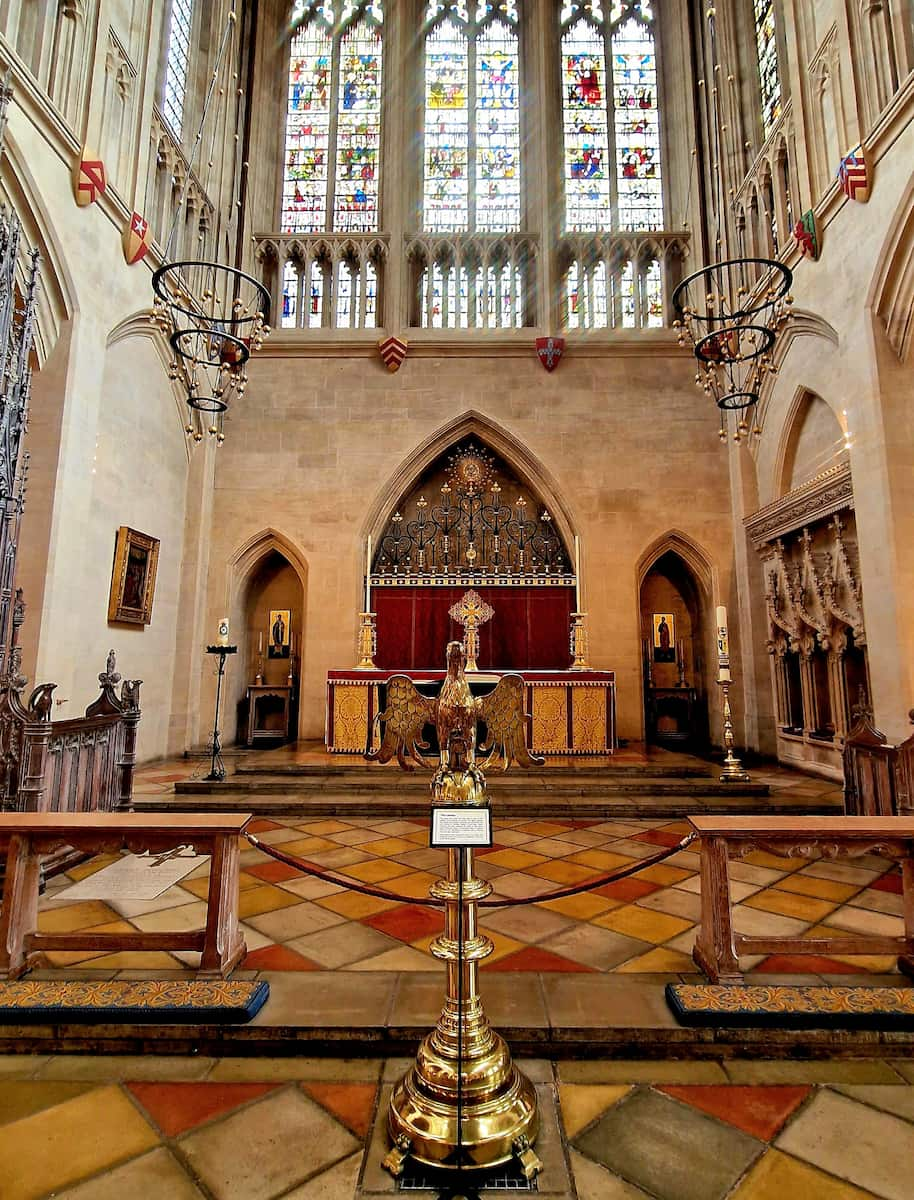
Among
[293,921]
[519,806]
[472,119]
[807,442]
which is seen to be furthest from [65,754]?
[472,119]

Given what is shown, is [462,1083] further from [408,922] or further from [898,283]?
[898,283]

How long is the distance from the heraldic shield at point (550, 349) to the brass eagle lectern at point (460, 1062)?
8.29 metres

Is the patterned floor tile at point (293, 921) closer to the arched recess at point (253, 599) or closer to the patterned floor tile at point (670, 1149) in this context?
the patterned floor tile at point (670, 1149)

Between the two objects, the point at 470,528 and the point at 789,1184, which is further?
the point at 470,528

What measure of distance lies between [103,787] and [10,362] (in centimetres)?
306

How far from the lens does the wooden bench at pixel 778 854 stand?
2.47 m

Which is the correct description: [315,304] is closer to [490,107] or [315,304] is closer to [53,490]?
[490,107]

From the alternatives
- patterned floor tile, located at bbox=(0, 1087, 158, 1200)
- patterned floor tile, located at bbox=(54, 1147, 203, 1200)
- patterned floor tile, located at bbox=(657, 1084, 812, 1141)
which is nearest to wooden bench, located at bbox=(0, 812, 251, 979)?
patterned floor tile, located at bbox=(0, 1087, 158, 1200)

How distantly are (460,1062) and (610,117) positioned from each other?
522 inches

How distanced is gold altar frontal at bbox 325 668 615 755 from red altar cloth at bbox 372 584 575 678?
1.76 m

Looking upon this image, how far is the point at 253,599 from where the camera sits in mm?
9898

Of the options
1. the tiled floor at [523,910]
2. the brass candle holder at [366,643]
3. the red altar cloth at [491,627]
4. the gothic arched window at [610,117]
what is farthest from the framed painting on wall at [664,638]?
the gothic arched window at [610,117]

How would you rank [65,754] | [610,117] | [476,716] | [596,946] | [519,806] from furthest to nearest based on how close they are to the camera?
[610,117], [519,806], [65,754], [596,946], [476,716]

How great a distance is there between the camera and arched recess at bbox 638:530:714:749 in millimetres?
9305
